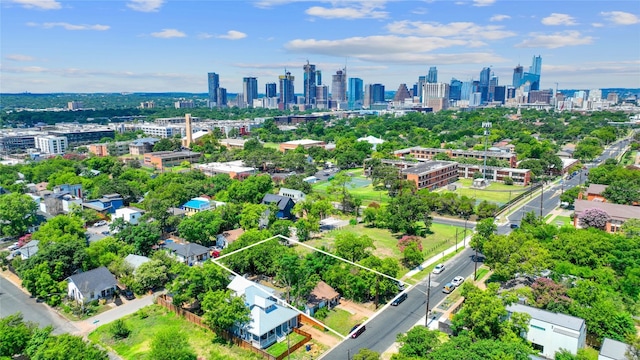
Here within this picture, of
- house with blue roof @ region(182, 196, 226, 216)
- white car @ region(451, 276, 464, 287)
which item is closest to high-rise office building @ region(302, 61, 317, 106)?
house with blue roof @ region(182, 196, 226, 216)

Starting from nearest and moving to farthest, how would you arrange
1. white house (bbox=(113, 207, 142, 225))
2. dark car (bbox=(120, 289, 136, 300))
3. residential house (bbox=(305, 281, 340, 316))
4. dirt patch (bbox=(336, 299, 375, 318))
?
residential house (bbox=(305, 281, 340, 316)) → dirt patch (bbox=(336, 299, 375, 318)) → dark car (bbox=(120, 289, 136, 300)) → white house (bbox=(113, 207, 142, 225))

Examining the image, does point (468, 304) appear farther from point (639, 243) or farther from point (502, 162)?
point (502, 162)

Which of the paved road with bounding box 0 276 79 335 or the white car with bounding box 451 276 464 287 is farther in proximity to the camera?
the white car with bounding box 451 276 464 287

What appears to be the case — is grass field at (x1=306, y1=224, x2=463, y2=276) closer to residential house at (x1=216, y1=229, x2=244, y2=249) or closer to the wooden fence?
residential house at (x1=216, y1=229, x2=244, y2=249)

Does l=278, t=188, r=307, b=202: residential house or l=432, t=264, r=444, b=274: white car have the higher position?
l=278, t=188, r=307, b=202: residential house

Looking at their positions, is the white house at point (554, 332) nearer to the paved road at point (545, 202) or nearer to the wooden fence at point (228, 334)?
the wooden fence at point (228, 334)

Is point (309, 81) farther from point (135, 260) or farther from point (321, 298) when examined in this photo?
point (321, 298)

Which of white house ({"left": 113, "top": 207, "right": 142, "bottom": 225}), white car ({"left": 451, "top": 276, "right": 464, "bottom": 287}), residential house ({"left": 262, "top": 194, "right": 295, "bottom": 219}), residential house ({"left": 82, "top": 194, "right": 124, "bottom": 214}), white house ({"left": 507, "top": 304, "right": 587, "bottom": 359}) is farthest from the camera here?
residential house ({"left": 82, "top": 194, "right": 124, "bottom": 214})

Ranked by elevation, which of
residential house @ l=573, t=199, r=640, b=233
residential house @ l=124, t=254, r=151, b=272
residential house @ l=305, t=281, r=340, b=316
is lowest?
residential house @ l=305, t=281, r=340, b=316
